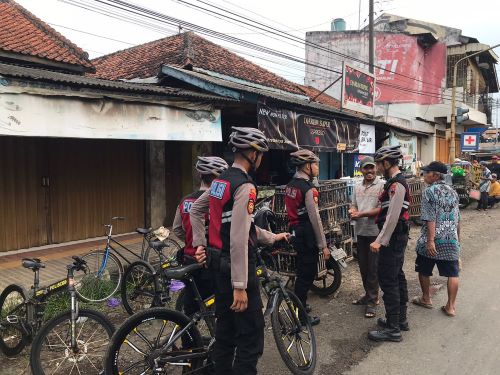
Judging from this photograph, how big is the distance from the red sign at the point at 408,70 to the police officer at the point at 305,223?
20.5 m

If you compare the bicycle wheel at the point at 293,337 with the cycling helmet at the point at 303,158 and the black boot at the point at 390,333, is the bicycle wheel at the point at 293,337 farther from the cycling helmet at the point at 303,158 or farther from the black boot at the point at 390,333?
the cycling helmet at the point at 303,158

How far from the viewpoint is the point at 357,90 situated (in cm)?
1431

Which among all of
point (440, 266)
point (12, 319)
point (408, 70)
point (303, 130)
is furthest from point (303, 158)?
point (408, 70)

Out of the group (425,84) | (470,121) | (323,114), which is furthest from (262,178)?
(470,121)

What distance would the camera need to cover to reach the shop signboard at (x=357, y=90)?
44.4ft

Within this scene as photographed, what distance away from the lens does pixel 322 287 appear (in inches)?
227

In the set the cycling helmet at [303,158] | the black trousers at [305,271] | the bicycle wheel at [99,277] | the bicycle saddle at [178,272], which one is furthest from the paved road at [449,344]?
the bicycle wheel at [99,277]

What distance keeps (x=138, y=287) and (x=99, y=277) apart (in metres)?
0.91

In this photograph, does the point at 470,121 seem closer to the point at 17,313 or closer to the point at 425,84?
the point at 425,84

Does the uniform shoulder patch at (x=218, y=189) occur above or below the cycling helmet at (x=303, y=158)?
below

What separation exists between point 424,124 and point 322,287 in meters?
20.7

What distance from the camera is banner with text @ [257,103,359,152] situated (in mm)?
8641

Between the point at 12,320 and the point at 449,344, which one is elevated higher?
the point at 12,320

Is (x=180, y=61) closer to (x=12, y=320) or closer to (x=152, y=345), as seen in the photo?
(x=12, y=320)
